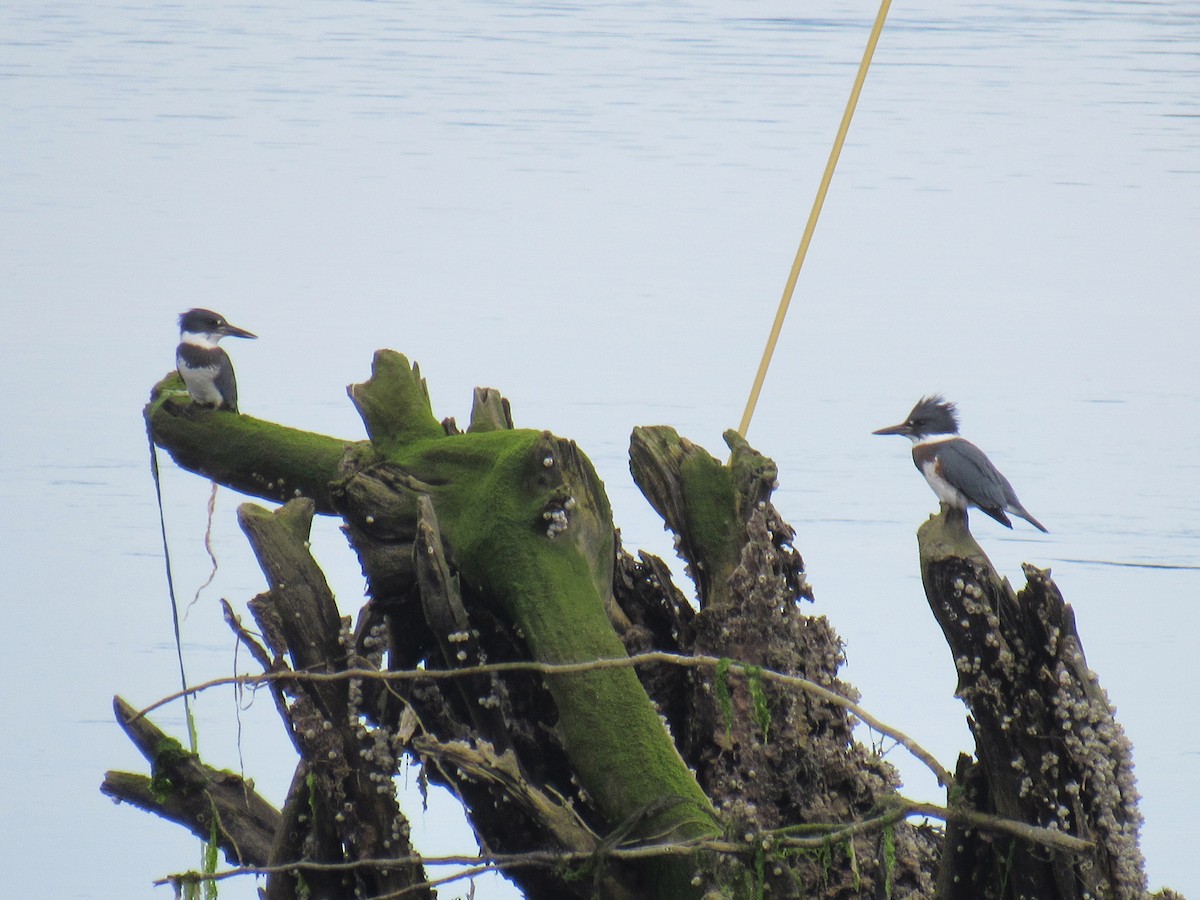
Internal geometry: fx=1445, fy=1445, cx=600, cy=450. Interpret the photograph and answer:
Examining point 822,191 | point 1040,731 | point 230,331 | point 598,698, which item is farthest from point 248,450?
point 1040,731

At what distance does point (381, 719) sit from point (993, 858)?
4.48 feet

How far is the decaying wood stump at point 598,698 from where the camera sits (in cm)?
282

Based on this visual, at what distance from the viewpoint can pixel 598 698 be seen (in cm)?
317

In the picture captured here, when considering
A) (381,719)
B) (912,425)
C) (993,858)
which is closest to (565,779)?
(381,719)

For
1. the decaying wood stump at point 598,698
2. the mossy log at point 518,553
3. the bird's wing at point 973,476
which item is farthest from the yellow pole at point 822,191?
the mossy log at point 518,553

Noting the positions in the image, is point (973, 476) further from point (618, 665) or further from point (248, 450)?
point (248, 450)

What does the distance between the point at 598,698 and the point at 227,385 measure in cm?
160

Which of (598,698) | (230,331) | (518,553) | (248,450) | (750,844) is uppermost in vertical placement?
(230,331)

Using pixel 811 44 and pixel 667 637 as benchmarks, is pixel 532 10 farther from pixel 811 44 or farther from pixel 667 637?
pixel 667 637

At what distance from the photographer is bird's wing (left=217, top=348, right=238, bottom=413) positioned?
4.12 meters

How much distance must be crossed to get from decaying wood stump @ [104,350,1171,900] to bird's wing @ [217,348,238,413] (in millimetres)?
280

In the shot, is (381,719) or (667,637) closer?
(381,719)

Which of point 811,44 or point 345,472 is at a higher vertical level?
point 811,44

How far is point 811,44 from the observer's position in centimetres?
1847
